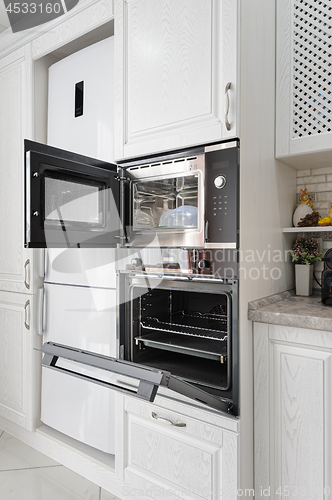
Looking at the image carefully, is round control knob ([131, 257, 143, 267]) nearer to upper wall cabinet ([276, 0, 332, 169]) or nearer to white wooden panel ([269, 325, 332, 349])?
white wooden panel ([269, 325, 332, 349])

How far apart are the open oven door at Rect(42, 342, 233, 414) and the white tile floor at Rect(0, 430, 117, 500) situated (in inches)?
37.0

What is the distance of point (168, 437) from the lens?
1.46 meters

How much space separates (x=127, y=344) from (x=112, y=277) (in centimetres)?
33

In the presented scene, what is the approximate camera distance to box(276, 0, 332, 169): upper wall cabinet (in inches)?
61.0

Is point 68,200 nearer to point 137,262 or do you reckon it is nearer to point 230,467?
point 137,262

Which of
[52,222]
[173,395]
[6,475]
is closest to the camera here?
[52,222]

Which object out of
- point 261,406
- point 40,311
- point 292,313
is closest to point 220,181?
point 292,313

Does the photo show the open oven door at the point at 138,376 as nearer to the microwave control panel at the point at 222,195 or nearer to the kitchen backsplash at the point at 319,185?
the microwave control panel at the point at 222,195

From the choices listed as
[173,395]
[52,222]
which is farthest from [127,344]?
[52,222]

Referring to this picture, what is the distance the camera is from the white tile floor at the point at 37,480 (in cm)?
179

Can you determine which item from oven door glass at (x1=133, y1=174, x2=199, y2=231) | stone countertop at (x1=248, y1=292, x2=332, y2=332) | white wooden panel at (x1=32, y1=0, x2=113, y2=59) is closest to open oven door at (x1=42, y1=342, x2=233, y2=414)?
stone countertop at (x1=248, y1=292, x2=332, y2=332)

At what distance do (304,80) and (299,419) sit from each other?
143 centimetres

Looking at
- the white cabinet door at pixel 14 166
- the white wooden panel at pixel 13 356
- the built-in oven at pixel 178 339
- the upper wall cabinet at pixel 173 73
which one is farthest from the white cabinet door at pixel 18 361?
the upper wall cabinet at pixel 173 73

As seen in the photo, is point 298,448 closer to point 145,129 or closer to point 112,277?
point 112,277
